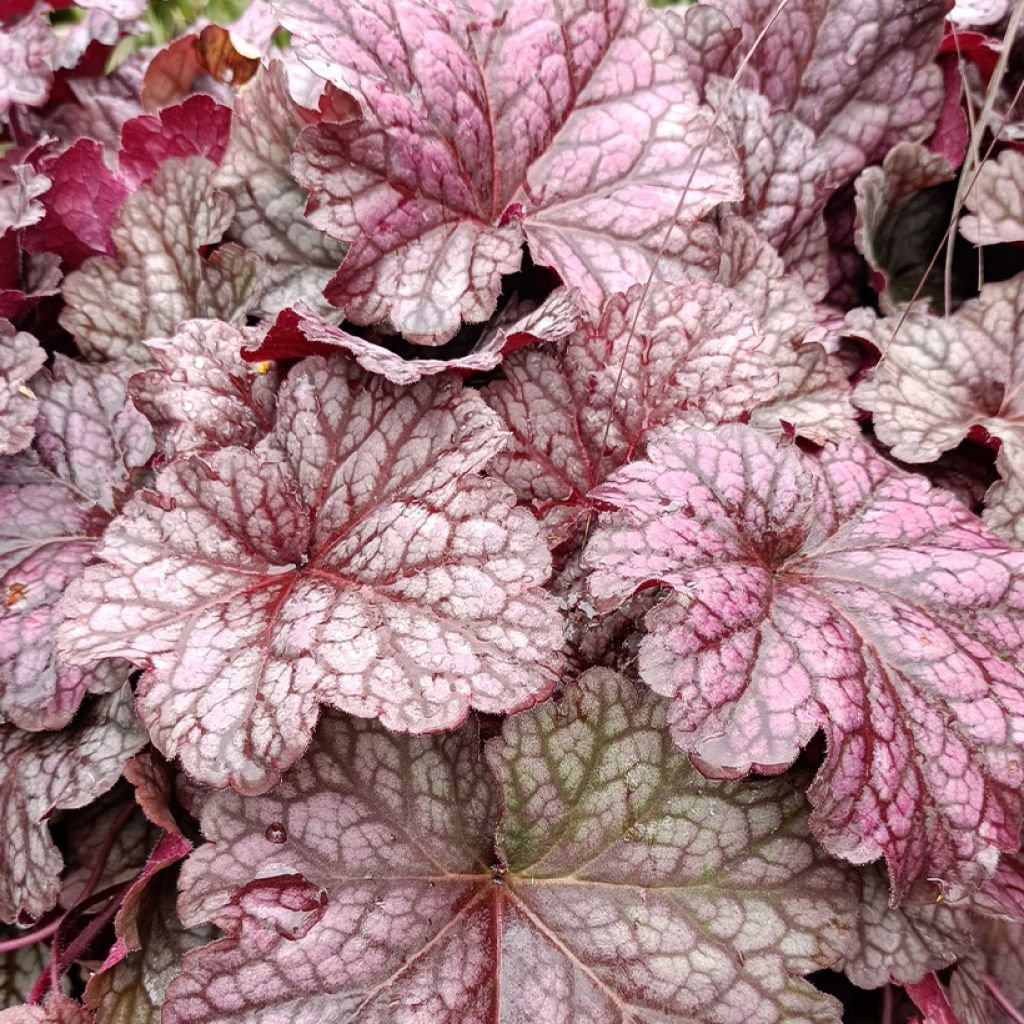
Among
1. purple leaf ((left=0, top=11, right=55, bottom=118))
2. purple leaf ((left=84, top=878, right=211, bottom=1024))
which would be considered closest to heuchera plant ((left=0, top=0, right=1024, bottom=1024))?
purple leaf ((left=84, top=878, right=211, bottom=1024))

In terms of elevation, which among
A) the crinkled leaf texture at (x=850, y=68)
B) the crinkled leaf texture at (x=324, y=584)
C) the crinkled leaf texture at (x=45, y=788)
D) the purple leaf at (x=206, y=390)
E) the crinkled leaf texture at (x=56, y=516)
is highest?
the crinkled leaf texture at (x=850, y=68)

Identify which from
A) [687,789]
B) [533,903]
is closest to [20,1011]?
[533,903]

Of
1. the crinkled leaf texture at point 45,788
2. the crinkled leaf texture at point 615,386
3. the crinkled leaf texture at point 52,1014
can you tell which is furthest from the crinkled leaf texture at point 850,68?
the crinkled leaf texture at point 52,1014

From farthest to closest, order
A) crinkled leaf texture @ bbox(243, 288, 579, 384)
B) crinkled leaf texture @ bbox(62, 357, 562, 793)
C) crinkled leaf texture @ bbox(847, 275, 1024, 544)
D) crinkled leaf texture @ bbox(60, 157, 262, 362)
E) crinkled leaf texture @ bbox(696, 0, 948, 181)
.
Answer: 1. crinkled leaf texture @ bbox(696, 0, 948, 181)
2. crinkled leaf texture @ bbox(60, 157, 262, 362)
3. crinkled leaf texture @ bbox(847, 275, 1024, 544)
4. crinkled leaf texture @ bbox(243, 288, 579, 384)
5. crinkled leaf texture @ bbox(62, 357, 562, 793)

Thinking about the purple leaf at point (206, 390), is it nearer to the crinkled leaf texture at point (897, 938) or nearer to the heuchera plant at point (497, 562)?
the heuchera plant at point (497, 562)

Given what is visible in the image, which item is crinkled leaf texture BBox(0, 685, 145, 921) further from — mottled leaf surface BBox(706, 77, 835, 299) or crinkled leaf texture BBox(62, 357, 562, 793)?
mottled leaf surface BBox(706, 77, 835, 299)

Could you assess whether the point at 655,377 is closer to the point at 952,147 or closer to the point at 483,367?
the point at 483,367
